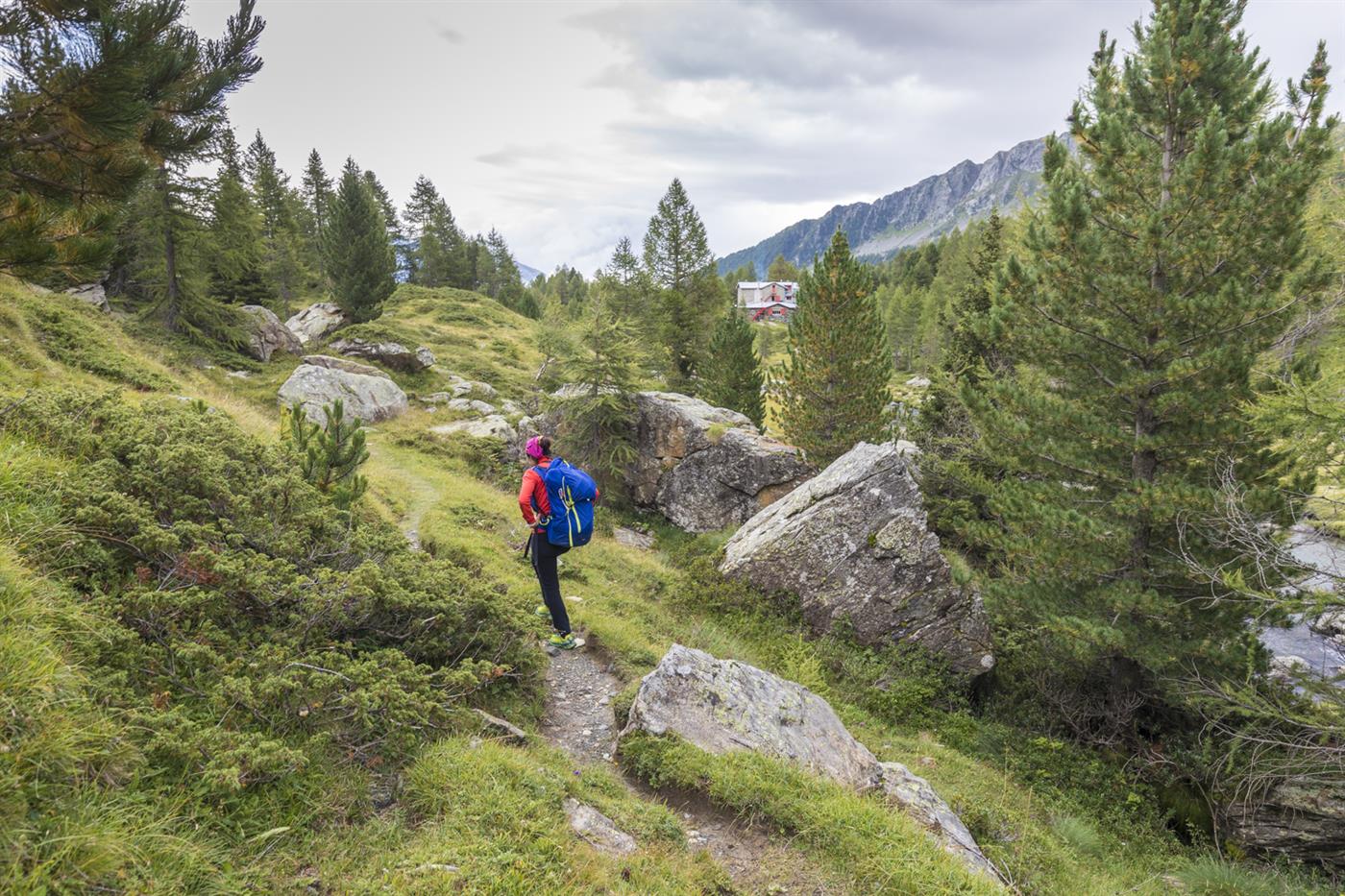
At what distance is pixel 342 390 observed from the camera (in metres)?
22.8

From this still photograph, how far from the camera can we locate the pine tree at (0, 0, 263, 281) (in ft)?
15.9

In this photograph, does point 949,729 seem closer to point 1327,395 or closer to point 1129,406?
point 1129,406

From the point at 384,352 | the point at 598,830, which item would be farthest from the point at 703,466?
the point at 384,352

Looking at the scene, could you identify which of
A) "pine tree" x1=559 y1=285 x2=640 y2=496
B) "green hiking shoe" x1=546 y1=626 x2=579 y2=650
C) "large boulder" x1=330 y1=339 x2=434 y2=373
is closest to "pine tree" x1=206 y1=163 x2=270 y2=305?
"large boulder" x1=330 y1=339 x2=434 y2=373

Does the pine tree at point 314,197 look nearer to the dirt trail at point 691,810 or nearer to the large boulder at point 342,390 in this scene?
the large boulder at point 342,390

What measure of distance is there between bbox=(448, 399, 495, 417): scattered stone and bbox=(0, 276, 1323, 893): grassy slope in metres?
6.92

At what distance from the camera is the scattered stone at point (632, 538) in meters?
19.0

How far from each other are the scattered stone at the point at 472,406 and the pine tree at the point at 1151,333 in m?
21.3

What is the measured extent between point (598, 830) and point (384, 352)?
29.4m

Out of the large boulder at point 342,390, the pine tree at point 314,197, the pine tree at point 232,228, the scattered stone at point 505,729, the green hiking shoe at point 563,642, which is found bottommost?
the green hiking shoe at point 563,642

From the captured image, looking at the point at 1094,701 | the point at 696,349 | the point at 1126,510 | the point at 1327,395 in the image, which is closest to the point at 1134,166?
the point at 1327,395

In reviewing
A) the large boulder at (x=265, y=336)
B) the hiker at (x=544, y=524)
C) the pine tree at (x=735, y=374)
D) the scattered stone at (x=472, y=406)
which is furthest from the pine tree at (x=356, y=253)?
the hiker at (x=544, y=524)

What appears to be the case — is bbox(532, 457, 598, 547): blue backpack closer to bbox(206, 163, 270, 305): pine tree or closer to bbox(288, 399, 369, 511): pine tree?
bbox(288, 399, 369, 511): pine tree

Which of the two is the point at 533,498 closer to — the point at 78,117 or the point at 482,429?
the point at 78,117
